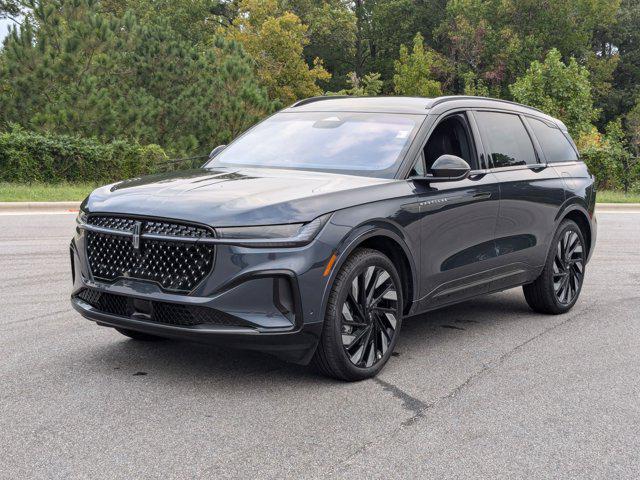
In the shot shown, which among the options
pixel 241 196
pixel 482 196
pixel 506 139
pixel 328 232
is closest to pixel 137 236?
pixel 241 196

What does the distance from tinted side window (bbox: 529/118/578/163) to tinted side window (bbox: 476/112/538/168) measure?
25cm

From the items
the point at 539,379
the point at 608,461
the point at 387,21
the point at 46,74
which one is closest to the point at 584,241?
the point at 539,379

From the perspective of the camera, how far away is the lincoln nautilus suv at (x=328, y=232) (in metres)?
4.74

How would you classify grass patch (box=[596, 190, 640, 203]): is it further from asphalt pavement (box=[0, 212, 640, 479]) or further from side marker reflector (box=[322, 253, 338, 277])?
side marker reflector (box=[322, 253, 338, 277])

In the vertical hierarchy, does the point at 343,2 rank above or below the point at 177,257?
above

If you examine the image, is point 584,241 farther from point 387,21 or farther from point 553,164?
point 387,21

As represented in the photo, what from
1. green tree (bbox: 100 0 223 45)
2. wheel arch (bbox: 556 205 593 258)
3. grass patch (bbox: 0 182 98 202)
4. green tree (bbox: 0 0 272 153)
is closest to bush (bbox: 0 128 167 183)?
grass patch (bbox: 0 182 98 202)

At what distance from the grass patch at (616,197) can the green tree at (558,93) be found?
48.3 ft

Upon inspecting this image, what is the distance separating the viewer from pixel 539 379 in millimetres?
5488

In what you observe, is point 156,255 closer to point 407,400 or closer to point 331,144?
point 407,400

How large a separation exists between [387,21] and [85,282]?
65.0m

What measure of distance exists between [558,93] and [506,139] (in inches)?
1379

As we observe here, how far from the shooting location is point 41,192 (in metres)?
18.5

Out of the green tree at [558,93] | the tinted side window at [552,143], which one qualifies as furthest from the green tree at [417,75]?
the tinted side window at [552,143]
